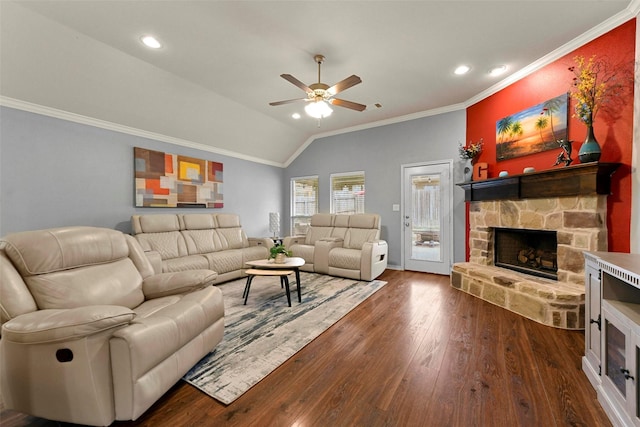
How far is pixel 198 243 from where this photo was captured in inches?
170

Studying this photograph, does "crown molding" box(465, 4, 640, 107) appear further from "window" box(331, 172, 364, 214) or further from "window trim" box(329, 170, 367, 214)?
"window" box(331, 172, 364, 214)

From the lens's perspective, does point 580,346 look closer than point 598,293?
No

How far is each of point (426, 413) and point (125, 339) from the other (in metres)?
1.68

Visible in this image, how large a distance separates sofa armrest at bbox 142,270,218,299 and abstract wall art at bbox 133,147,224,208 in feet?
8.18

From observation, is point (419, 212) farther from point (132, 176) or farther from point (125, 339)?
point (132, 176)

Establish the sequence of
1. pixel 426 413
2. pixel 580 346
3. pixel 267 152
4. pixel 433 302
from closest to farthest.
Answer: pixel 426 413, pixel 580 346, pixel 433 302, pixel 267 152

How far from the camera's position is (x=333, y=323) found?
8.57 feet

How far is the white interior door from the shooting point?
14.9 feet

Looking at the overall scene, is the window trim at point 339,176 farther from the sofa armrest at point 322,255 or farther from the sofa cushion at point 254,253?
the sofa cushion at point 254,253

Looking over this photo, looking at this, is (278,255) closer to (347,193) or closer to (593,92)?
(347,193)

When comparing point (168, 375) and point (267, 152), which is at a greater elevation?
point (267, 152)

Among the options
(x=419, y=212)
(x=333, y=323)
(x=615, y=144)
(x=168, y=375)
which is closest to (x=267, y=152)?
(x=419, y=212)

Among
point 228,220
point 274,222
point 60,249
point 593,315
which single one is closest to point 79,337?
point 60,249

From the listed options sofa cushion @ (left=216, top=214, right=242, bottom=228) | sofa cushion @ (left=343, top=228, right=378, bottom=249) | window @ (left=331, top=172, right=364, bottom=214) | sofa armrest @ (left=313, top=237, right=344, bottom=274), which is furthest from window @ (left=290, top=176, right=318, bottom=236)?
sofa cushion @ (left=216, top=214, right=242, bottom=228)
